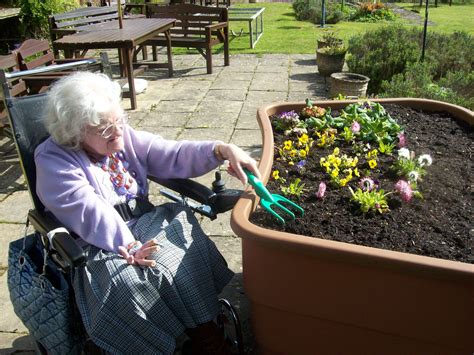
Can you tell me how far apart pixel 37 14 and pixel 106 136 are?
7.28 m

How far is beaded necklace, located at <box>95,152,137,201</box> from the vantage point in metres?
1.92

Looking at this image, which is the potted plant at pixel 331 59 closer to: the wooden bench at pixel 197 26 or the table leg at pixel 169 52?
the wooden bench at pixel 197 26

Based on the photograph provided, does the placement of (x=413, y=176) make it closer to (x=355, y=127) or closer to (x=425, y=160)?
(x=425, y=160)

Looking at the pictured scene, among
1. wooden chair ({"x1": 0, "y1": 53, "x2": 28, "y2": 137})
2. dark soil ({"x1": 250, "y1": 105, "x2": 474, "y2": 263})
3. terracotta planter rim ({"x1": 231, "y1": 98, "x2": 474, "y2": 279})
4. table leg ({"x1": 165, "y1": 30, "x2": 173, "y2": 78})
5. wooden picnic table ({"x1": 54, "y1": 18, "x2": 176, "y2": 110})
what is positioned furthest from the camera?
table leg ({"x1": 165, "y1": 30, "x2": 173, "y2": 78})

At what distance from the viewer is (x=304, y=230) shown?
69.9 inches

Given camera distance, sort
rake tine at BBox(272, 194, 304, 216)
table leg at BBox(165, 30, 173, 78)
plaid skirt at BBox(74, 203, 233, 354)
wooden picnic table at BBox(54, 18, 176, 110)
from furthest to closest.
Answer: table leg at BBox(165, 30, 173, 78) → wooden picnic table at BBox(54, 18, 176, 110) → rake tine at BBox(272, 194, 304, 216) → plaid skirt at BBox(74, 203, 233, 354)

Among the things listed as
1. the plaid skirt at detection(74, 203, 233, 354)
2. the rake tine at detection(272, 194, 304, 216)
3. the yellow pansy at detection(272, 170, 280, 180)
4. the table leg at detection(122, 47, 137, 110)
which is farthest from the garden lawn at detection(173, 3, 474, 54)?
the plaid skirt at detection(74, 203, 233, 354)

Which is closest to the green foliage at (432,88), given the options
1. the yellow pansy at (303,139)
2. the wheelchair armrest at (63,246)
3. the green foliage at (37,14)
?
the yellow pansy at (303,139)

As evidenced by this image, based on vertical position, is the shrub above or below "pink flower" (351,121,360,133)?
below

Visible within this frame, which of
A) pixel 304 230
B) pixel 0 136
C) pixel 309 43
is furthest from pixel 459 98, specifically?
pixel 309 43

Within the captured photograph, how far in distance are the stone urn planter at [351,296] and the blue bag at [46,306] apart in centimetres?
66

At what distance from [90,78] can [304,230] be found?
101 cm

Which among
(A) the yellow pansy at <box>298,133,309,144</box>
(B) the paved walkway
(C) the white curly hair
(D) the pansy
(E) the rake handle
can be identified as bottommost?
(B) the paved walkway

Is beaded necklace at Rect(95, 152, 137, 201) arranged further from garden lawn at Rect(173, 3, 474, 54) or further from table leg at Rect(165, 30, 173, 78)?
garden lawn at Rect(173, 3, 474, 54)
